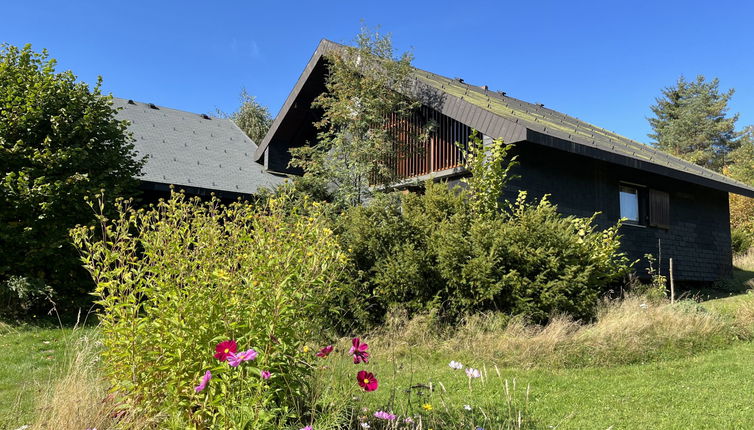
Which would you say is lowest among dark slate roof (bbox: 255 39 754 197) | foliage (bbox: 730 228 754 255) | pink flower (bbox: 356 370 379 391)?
pink flower (bbox: 356 370 379 391)

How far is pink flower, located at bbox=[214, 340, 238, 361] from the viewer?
2.37 meters

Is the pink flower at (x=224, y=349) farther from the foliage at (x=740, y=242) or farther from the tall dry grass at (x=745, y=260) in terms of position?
the foliage at (x=740, y=242)

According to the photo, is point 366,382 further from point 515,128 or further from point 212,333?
point 515,128

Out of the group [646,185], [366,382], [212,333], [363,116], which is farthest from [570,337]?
[646,185]

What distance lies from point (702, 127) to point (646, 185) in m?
30.9

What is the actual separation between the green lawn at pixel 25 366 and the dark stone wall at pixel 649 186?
7122 mm

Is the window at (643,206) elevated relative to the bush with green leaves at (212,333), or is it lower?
elevated

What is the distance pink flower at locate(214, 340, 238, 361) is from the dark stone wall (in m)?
7.64

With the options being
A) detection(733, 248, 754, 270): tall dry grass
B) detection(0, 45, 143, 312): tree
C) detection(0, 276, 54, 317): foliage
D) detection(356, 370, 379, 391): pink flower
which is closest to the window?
detection(733, 248, 754, 270): tall dry grass

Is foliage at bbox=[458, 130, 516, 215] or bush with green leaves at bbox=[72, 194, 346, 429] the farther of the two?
foliage at bbox=[458, 130, 516, 215]

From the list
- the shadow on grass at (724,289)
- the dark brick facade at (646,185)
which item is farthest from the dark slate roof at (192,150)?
the shadow on grass at (724,289)

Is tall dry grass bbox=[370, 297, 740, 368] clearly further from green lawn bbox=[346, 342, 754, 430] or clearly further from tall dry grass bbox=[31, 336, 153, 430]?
tall dry grass bbox=[31, 336, 153, 430]

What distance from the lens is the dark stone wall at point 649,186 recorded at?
1021 cm

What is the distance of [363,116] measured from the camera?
10469 millimetres
